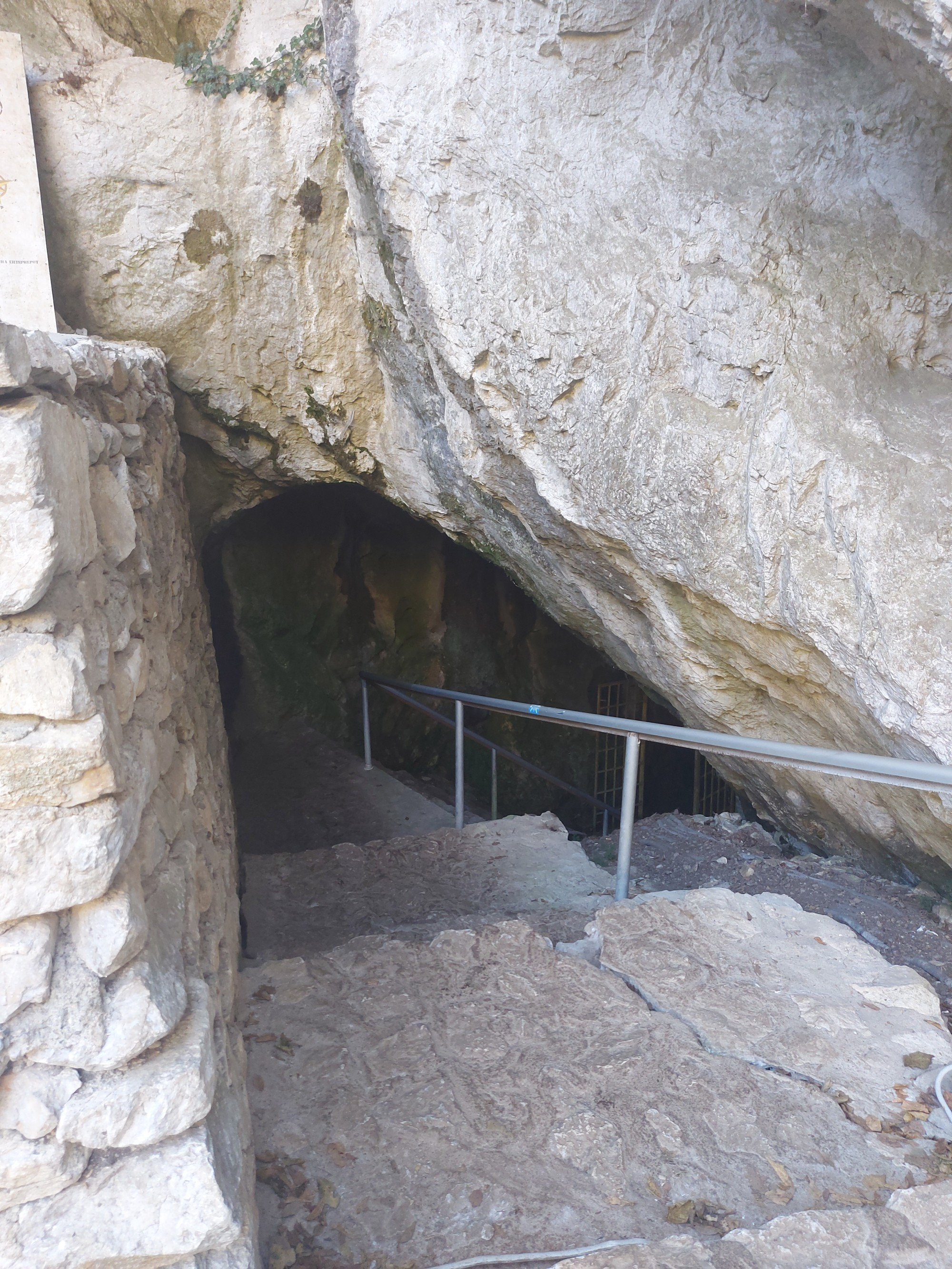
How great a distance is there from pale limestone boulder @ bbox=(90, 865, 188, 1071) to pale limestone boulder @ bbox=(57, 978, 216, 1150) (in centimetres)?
3

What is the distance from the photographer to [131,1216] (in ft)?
3.37

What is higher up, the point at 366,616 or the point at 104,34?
the point at 104,34

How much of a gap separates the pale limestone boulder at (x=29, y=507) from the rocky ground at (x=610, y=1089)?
1.13 m

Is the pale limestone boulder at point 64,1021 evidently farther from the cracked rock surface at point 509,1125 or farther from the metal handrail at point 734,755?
the metal handrail at point 734,755

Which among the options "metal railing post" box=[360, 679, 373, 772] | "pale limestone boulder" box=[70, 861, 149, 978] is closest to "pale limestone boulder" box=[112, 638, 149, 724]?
"pale limestone boulder" box=[70, 861, 149, 978]

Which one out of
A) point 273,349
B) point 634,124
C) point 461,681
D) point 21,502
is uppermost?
point 634,124

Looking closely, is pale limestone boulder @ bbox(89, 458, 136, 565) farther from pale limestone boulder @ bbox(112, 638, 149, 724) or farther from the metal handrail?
the metal handrail

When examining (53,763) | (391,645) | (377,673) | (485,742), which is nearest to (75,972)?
(53,763)

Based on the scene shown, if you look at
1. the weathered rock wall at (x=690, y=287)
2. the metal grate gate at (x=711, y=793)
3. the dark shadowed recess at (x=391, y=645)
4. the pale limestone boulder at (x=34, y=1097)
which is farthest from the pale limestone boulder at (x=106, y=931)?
the metal grate gate at (x=711, y=793)

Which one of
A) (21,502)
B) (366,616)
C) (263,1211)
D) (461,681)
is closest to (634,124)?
(21,502)

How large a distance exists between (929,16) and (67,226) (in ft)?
11.8

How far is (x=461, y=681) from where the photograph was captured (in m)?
7.61

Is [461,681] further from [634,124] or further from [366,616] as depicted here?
[634,124]

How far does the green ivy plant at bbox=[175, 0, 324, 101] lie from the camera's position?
130 inches
